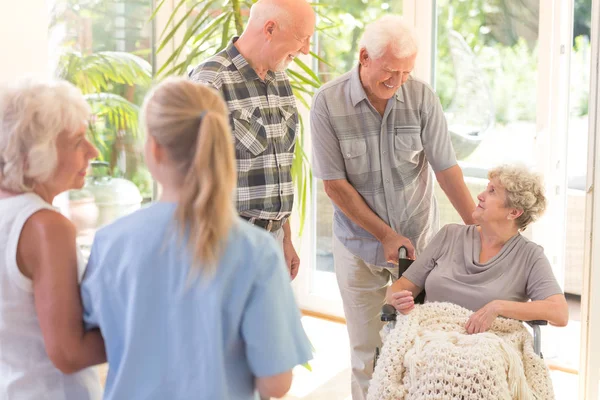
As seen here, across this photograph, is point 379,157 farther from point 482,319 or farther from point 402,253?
point 482,319

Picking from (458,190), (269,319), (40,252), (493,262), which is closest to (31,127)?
(40,252)

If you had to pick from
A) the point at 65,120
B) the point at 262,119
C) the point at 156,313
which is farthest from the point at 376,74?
the point at 156,313

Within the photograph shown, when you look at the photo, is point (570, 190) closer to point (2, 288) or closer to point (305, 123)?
point (305, 123)

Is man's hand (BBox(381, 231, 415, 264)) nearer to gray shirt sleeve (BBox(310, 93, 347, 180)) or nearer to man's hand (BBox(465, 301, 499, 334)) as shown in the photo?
gray shirt sleeve (BBox(310, 93, 347, 180))

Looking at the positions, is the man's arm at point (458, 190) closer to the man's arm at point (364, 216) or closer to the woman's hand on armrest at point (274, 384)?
the man's arm at point (364, 216)

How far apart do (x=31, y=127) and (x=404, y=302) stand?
4.79ft

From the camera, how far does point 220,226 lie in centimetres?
128

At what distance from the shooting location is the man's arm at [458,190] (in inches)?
112

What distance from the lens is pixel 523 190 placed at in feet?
8.48

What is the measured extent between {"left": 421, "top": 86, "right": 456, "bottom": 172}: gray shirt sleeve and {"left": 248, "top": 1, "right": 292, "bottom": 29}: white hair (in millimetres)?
660

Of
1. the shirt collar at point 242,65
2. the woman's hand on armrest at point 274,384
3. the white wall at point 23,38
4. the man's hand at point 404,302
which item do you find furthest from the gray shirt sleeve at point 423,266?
the white wall at point 23,38

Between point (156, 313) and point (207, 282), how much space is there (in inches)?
4.4

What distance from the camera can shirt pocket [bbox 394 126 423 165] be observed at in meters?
2.80

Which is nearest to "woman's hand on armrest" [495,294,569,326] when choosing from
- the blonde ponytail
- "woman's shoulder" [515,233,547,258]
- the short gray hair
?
"woman's shoulder" [515,233,547,258]
